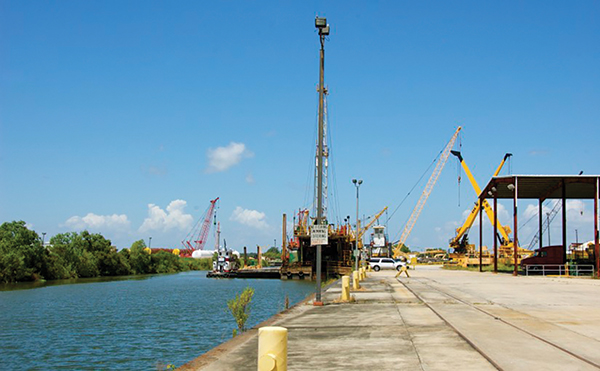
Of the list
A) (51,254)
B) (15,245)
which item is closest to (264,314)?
(15,245)

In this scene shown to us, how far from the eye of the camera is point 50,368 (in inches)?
719

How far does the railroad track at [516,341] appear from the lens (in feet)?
34.2

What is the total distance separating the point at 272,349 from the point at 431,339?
7459mm

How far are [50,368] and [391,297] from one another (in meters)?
15.4

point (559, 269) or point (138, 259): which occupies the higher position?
point (559, 269)

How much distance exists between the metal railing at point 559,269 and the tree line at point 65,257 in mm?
60308

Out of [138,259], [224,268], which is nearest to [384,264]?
[224,268]

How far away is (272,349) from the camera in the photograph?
22.9 ft

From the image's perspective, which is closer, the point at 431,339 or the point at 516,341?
the point at 516,341

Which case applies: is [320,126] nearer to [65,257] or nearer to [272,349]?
[272,349]

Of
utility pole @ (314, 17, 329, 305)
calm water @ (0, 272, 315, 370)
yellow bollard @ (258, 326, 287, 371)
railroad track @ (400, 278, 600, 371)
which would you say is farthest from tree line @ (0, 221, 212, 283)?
yellow bollard @ (258, 326, 287, 371)

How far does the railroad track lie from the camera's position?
1041 centimetres

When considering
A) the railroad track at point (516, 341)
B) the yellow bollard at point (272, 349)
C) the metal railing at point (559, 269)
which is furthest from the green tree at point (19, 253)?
the yellow bollard at point (272, 349)

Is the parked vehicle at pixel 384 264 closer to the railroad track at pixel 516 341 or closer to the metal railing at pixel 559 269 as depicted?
the metal railing at pixel 559 269
